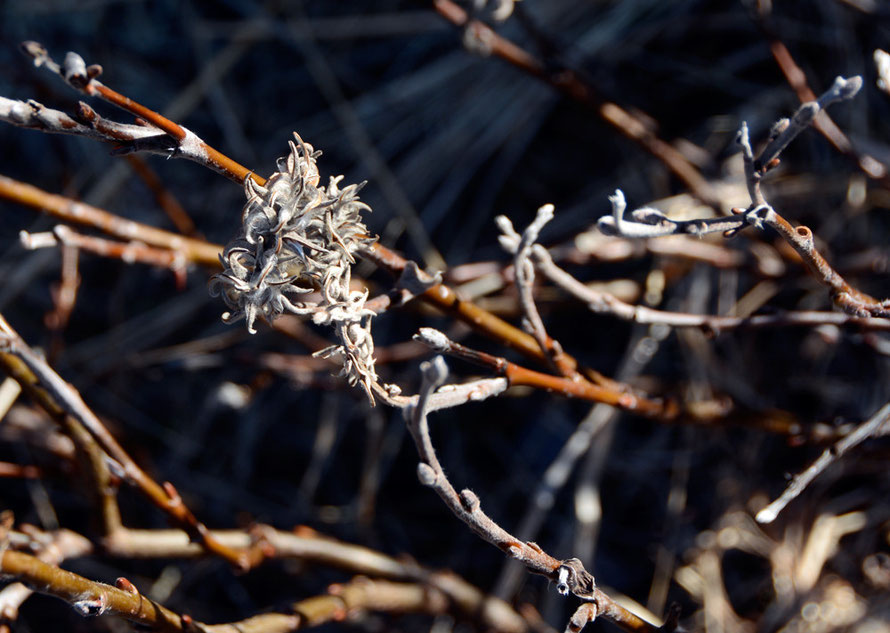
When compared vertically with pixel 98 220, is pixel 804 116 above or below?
above

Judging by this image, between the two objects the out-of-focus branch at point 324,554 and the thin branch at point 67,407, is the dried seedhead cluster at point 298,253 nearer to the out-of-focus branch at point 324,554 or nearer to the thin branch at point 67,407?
the thin branch at point 67,407

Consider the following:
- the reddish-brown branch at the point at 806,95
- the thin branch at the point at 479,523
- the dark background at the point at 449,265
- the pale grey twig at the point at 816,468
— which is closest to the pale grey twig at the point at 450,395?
the thin branch at the point at 479,523

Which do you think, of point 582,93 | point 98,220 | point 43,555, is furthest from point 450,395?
point 582,93

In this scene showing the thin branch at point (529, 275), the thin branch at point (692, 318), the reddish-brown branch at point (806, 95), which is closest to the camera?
the thin branch at point (529, 275)

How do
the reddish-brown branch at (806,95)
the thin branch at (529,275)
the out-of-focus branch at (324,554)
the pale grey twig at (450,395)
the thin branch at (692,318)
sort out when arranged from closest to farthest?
the pale grey twig at (450,395) < the thin branch at (529,275) < the thin branch at (692,318) < the out-of-focus branch at (324,554) < the reddish-brown branch at (806,95)

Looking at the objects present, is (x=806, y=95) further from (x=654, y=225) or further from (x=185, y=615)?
(x=185, y=615)

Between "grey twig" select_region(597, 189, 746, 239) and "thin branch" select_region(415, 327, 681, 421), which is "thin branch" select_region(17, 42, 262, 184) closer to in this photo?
"thin branch" select_region(415, 327, 681, 421)

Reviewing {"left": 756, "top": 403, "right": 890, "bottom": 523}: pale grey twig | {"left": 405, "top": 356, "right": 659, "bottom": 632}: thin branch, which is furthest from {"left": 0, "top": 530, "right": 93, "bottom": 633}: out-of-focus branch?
{"left": 756, "top": 403, "right": 890, "bottom": 523}: pale grey twig

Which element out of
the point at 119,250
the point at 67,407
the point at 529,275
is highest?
the point at 529,275
